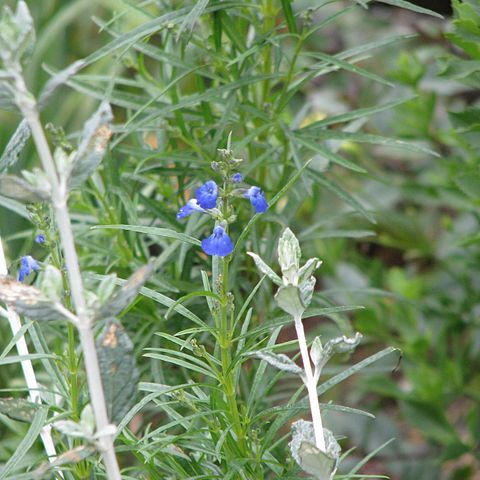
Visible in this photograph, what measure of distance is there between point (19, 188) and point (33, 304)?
8 centimetres

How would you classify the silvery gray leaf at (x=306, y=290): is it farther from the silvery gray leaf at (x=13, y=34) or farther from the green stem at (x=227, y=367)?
the silvery gray leaf at (x=13, y=34)

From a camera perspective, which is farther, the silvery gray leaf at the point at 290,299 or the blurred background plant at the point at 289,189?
the blurred background plant at the point at 289,189

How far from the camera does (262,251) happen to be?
1061 millimetres

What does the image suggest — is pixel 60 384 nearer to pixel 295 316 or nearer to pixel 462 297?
pixel 295 316

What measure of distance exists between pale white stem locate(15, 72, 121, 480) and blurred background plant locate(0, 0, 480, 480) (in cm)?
15

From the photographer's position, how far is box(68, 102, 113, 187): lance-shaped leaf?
1.85 feet

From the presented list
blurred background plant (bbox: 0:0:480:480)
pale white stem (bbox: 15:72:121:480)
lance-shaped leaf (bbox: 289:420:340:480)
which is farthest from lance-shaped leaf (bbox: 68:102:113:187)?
lance-shaped leaf (bbox: 289:420:340:480)

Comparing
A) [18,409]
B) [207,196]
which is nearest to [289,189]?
[207,196]

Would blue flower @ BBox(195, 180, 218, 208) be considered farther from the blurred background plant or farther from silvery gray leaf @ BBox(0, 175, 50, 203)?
silvery gray leaf @ BBox(0, 175, 50, 203)

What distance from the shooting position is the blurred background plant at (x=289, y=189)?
95 centimetres

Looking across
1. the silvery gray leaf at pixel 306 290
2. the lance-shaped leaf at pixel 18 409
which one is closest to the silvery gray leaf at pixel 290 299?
the silvery gray leaf at pixel 306 290

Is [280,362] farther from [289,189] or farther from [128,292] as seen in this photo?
[289,189]

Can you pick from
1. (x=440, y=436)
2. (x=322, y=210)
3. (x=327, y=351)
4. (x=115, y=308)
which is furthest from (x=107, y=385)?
(x=322, y=210)

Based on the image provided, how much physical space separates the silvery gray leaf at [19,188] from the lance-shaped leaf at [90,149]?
28 millimetres
